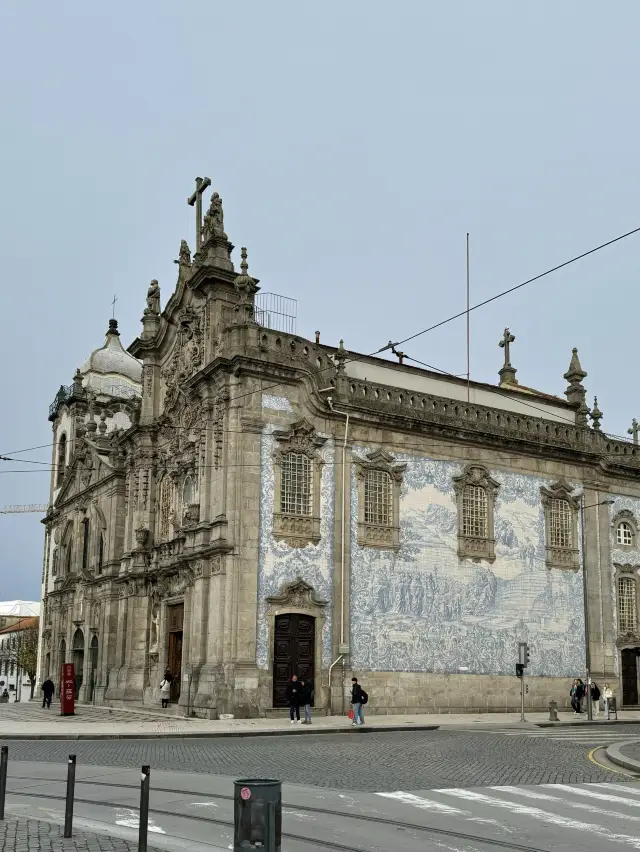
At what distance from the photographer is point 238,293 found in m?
34.2

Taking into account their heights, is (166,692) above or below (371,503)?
below

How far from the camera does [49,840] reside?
384 inches

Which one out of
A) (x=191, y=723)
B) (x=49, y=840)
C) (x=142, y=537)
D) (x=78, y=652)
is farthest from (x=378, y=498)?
(x=49, y=840)

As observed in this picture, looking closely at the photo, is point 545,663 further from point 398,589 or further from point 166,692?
point 166,692

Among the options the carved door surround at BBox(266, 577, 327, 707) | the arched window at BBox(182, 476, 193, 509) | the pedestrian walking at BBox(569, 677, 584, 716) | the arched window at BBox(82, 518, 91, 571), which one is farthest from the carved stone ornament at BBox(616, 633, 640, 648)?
the arched window at BBox(82, 518, 91, 571)

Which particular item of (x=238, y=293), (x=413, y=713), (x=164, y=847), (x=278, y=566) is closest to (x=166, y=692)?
(x=278, y=566)

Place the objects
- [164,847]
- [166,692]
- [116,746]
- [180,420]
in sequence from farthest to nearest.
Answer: [180,420]
[166,692]
[116,746]
[164,847]

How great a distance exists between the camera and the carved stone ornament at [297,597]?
3136 cm

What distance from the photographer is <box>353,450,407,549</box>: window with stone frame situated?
33844 mm

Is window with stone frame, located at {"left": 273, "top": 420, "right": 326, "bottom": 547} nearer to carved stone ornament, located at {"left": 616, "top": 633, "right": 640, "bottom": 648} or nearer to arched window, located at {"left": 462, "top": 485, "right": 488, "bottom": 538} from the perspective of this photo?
arched window, located at {"left": 462, "top": 485, "right": 488, "bottom": 538}

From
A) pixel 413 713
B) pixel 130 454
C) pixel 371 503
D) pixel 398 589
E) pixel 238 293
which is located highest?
pixel 238 293

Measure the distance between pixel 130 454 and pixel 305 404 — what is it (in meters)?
11.5

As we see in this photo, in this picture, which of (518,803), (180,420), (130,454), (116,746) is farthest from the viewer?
(130,454)

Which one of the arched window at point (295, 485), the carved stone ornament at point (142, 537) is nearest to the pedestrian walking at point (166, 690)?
the carved stone ornament at point (142, 537)
